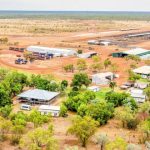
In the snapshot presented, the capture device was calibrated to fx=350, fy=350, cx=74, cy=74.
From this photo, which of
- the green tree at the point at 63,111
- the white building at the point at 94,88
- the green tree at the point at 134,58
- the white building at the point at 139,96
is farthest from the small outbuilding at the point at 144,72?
the green tree at the point at 63,111

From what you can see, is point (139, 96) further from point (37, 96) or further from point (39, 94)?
point (37, 96)

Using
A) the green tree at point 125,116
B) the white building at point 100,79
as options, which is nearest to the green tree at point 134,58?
the white building at point 100,79

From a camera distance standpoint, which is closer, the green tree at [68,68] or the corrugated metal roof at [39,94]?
the corrugated metal roof at [39,94]

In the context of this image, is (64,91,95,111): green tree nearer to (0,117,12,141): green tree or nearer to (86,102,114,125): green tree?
(86,102,114,125): green tree

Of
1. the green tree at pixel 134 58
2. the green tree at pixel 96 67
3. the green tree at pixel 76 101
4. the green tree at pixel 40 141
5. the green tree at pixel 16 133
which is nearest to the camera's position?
the green tree at pixel 40 141

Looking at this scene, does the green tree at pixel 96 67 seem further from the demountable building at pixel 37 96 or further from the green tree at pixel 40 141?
the green tree at pixel 40 141

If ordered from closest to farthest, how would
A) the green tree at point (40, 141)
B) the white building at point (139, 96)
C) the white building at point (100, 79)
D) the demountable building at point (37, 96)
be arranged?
the green tree at point (40, 141) → the demountable building at point (37, 96) → the white building at point (139, 96) → the white building at point (100, 79)

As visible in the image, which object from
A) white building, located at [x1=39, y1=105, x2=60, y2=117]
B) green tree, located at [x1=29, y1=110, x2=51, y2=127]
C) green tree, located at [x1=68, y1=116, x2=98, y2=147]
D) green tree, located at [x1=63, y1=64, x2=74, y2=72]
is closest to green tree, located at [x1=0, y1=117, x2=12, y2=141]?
green tree, located at [x1=29, y1=110, x2=51, y2=127]

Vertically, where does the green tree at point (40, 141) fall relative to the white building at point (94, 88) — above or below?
above

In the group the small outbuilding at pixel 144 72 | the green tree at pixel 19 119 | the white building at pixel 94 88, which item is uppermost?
the green tree at pixel 19 119

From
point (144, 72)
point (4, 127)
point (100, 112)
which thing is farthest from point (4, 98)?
point (144, 72)
